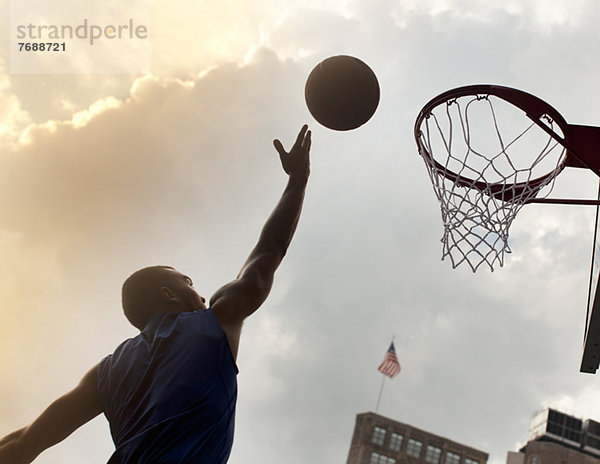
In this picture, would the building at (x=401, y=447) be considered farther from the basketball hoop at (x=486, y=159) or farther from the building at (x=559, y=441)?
the basketball hoop at (x=486, y=159)

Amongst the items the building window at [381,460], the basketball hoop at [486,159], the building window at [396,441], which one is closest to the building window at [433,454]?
the building window at [396,441]

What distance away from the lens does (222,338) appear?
269 centimetres

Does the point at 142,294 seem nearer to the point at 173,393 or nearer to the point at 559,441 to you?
the point at 173,393

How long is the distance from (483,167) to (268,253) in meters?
4.62

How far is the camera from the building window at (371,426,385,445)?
53906 mm

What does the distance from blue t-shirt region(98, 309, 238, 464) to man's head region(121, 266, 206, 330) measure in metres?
0.17

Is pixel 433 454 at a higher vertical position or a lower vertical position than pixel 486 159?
higher

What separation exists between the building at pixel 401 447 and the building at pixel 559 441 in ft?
18.2

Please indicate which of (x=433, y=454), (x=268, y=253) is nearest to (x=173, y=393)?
(x=268, y=253)

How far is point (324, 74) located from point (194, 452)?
415cm

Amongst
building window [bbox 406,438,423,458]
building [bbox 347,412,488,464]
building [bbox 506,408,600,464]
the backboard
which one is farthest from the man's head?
building [bbox 506,408,600,464]

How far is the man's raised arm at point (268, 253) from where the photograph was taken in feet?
9.36

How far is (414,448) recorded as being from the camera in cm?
5412

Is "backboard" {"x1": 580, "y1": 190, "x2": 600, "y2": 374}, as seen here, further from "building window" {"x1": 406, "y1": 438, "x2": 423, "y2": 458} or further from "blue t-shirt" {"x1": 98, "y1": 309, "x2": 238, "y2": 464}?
"building window" {"x1": 406, "y1": 438, "x2": 423, "y2": 458}
